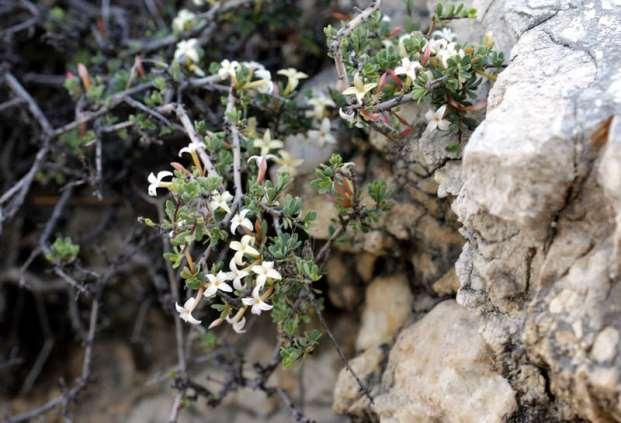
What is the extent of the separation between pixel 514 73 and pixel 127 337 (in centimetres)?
253

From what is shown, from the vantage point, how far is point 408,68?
2312 millimetres

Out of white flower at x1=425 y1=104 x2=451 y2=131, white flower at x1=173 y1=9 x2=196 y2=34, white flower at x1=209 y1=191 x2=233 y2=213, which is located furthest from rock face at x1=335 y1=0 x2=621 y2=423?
white flower at x1=173 y1=9 x2=196 y2=34

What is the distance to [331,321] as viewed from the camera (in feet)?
11.0

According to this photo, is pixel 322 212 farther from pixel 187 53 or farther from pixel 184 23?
pixel 184 23

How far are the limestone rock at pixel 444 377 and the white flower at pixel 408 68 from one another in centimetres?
82

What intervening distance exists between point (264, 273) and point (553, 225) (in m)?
0.84

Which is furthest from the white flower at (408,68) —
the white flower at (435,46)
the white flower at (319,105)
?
the white flower at (319,105)

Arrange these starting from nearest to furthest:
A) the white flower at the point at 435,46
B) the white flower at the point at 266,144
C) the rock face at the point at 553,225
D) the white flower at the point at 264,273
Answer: the rock face at the point at 553,225
the white flower at the point at 264,273
the white flower at the point at 435,46
the white flower at the point at 266,144

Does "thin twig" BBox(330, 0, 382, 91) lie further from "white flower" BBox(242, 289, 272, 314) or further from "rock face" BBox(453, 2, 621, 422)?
"white flower" BBox(242, 289, 272, 314)

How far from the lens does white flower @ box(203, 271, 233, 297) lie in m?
2.16

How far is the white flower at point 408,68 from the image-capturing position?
2299 mm

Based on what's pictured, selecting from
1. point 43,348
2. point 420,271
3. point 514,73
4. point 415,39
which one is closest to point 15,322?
point 43,348

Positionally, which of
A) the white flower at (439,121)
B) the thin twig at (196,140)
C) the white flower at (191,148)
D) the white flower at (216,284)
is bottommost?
the white flower at (216,284)

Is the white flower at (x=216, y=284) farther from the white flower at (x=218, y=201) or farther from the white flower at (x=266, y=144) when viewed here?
the white flower at (x=266, y=144)
